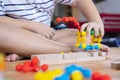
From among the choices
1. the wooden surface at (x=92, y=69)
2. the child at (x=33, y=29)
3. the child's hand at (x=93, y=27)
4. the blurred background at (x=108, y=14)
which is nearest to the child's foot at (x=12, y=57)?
the child at (x=33, y=29)

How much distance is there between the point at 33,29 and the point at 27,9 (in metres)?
0.10

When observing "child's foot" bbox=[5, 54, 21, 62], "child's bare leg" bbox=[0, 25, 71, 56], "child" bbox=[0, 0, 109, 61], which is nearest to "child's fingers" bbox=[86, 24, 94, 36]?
"child" bbox=[0, 0, 109, 61]

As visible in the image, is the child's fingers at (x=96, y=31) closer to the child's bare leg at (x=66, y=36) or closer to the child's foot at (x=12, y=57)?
the child's bare leg at (x=66, y=36)

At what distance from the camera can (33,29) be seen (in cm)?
95

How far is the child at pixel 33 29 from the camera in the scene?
844 mm

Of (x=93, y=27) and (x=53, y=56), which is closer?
(x=53, y=56)

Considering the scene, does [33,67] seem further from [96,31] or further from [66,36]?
[66,36]

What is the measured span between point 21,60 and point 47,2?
31cm

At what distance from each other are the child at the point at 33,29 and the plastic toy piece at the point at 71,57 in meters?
0.08

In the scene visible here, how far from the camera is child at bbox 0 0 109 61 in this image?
2.77 feet

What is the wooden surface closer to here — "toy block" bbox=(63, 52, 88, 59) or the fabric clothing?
"toy block" bbox=(63, 52, 88, 59)

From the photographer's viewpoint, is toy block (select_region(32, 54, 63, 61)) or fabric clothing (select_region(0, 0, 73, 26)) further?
fabric clothing (select_region(0, 0, 73, 26))

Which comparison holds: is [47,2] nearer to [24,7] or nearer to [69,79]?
[24,7]

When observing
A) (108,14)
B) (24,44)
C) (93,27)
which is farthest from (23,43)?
(108,14)
